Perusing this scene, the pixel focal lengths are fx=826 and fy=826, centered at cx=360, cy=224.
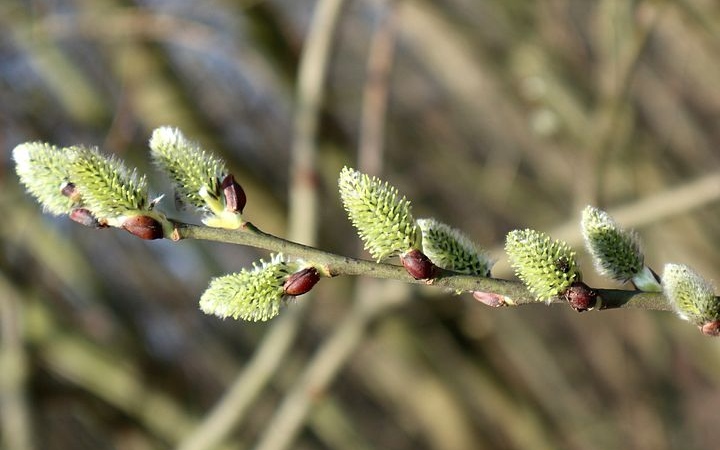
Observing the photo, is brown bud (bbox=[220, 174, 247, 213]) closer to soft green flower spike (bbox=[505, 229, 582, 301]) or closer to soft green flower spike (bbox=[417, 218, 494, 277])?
soft green flower spike (bbox=[417, 218, 494, 277])

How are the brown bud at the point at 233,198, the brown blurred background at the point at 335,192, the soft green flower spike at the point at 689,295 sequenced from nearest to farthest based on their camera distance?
the soft green flower spike at the point at 689,295, the brown bud at the point at 233,198, the brown blurred background at the point at 335,192

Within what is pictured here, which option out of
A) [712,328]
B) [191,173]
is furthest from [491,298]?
[191,173]

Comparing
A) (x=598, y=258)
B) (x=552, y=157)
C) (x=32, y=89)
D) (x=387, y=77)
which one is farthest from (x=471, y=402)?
(x=598, y=258)

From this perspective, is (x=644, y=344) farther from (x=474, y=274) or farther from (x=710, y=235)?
(x=474, y=274)

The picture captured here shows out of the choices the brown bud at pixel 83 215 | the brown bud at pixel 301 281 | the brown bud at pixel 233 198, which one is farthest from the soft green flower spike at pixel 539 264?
the brown bud at pixel 83 215

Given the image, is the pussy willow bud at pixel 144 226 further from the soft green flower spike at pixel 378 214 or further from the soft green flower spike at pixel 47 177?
the soft green flower spike at pixel 378 214

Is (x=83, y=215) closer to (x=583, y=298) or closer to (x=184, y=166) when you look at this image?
(x=184, y=166)
